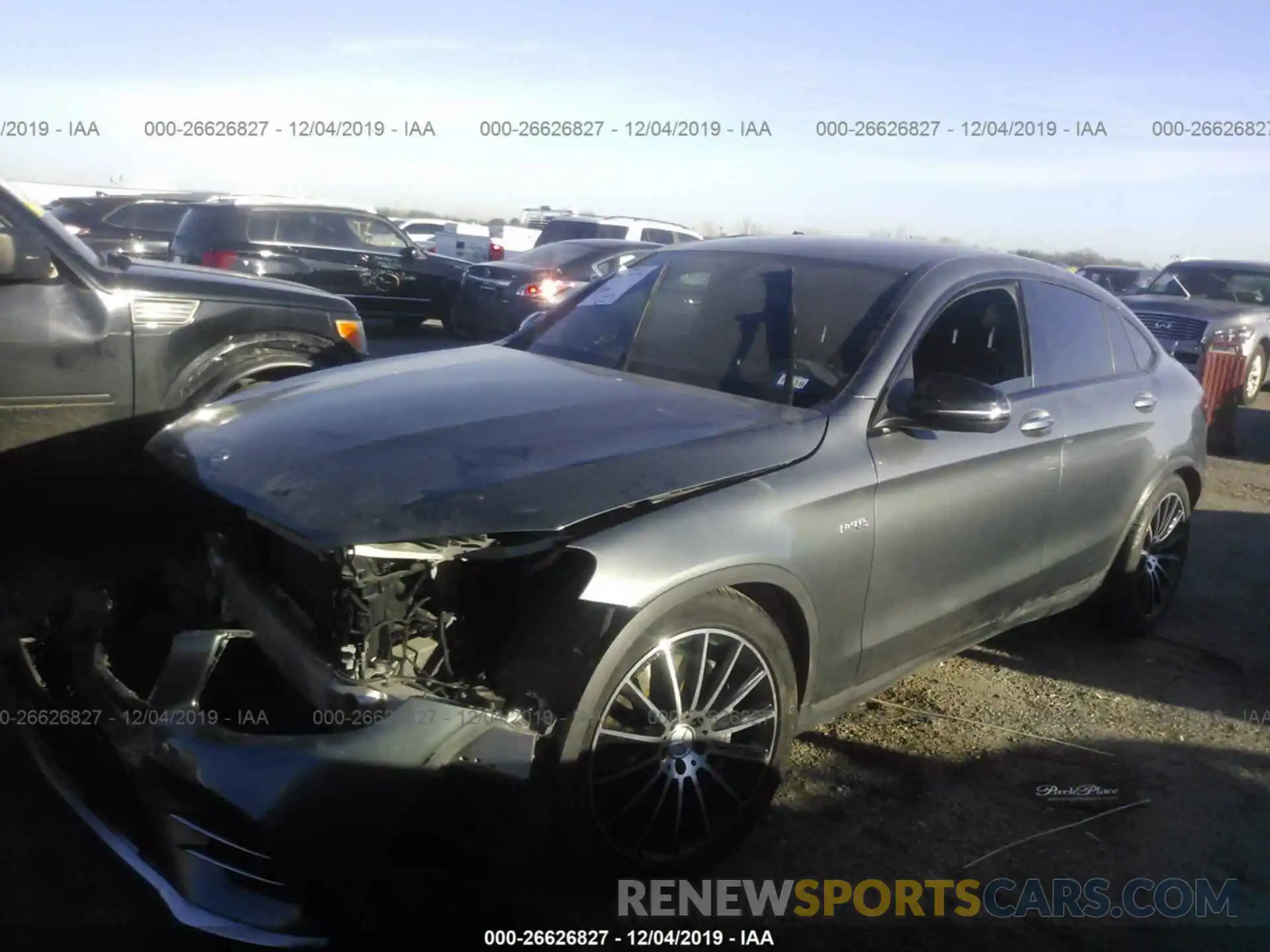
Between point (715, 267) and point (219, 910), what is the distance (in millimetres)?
2907

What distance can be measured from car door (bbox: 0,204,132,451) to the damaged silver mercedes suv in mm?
1507

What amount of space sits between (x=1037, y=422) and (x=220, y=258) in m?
10.8

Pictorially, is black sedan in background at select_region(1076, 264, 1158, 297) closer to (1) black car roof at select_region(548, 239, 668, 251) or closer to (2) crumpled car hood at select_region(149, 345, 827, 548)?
(1) black car roof at select_region(548, 239, 668, 251)

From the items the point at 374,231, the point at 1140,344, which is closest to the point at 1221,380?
the point at 1140,344

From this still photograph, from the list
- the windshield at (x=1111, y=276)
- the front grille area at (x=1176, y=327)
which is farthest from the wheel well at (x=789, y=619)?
the windshield at (x=1111, y=276)

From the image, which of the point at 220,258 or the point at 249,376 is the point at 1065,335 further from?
the point at 220,258

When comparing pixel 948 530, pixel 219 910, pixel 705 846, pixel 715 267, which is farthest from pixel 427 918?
pixel 715 267

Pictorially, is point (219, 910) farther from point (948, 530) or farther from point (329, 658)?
point (948, 530)

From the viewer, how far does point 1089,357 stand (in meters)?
4.67

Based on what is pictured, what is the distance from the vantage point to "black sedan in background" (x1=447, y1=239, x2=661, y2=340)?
12531mm

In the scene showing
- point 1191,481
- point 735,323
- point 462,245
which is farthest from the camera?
point 462,245

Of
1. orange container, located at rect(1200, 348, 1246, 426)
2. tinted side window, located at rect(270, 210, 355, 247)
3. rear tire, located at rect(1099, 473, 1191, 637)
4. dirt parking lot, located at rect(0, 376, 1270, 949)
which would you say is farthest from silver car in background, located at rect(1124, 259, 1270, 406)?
tinted side window, located at rect(270, 210, 355, 247)

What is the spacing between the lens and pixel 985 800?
372 cm

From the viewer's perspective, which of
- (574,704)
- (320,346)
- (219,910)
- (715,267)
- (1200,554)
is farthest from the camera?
(1200,554)
